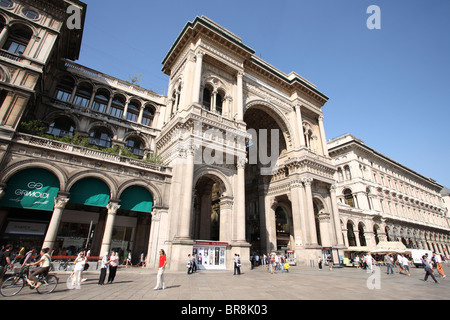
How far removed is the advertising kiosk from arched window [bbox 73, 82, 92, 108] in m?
18.8

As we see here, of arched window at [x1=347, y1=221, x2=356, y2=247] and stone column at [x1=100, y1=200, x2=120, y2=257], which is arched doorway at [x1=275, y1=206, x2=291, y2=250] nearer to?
arched window at [x1=347, y1=221, x2=356, y2=247]

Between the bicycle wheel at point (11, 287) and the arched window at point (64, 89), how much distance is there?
19.9m

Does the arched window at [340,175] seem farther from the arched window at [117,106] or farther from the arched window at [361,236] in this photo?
the arched window at [117,106]

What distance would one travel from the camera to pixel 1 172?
549 inches

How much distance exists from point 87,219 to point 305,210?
69.5ft

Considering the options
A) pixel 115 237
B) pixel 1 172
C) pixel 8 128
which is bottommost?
pixel 115 237

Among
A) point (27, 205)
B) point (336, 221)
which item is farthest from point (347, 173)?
point (27, 205)

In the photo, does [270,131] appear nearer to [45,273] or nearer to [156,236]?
[156,236]

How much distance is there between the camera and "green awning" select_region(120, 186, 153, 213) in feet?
59.3

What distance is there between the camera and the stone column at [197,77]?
2061 centimetres

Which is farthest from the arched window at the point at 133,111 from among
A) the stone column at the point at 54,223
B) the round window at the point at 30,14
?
the stone column at the point at 54,223

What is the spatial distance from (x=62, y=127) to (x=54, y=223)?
37.8ft
